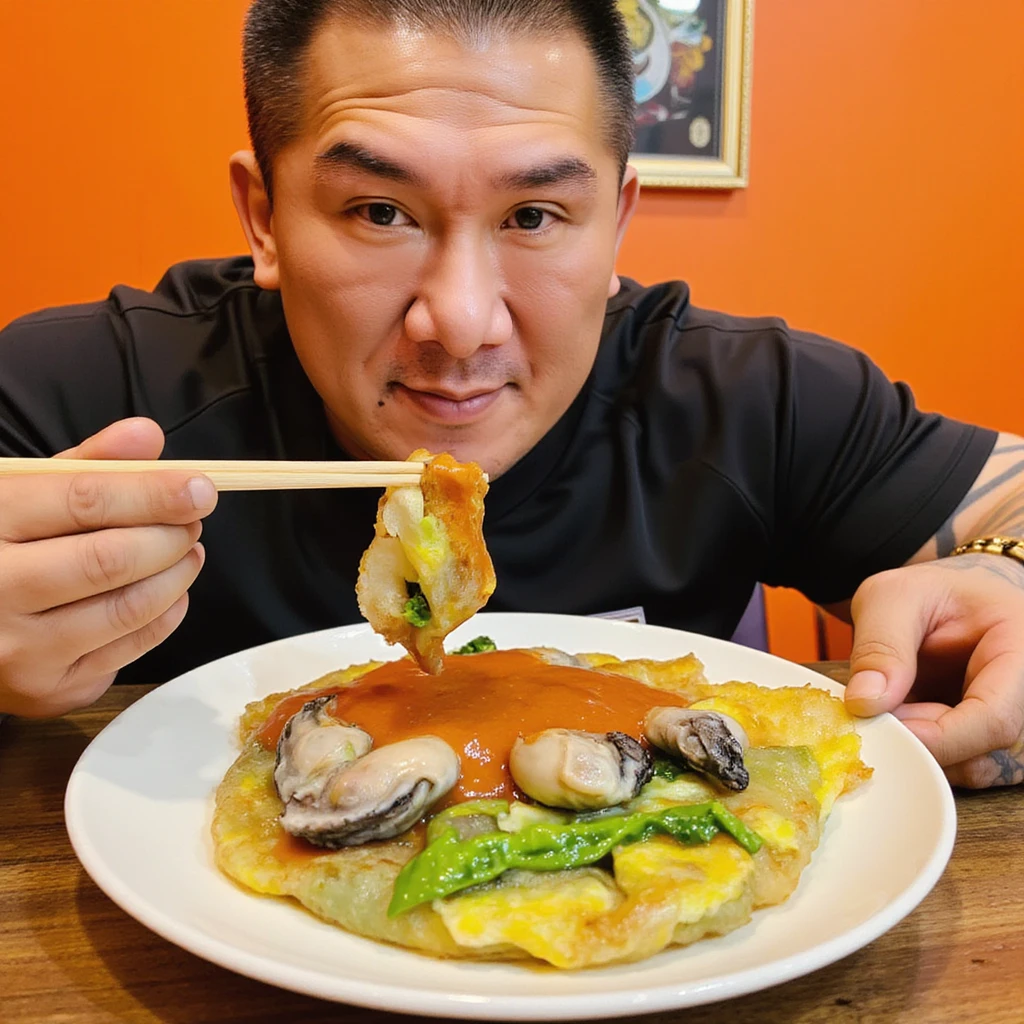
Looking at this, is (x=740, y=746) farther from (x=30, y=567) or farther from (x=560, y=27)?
(x=560, y=27)

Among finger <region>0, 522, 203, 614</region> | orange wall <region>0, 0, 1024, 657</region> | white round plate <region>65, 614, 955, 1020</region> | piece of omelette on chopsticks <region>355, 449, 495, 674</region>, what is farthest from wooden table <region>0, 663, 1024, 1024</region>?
orange wall <region>0, 0, 1024, 657</region>

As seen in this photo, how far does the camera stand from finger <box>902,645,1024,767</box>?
1.74 m

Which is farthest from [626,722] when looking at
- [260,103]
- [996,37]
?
[996,37]

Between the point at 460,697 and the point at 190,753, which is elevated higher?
the point at 460,697

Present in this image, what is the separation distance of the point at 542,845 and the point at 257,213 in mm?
1978

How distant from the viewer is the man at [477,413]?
5.61 ft

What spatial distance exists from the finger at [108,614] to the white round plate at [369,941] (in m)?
0.20

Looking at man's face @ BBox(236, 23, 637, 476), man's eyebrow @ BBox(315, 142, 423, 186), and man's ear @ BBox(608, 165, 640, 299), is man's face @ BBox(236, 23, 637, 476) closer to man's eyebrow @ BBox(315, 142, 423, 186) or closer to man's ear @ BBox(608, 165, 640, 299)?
man's eyebrow @ BBox(315, 142, 423, 186)

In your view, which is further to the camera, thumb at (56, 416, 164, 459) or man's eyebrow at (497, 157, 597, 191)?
man's eyebrow at (497, 157, 597, 191)

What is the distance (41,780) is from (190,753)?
0.31 m

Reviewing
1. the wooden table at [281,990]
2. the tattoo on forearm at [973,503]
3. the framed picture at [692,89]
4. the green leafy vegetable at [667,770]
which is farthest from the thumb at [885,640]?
the framed picture at [692,89]

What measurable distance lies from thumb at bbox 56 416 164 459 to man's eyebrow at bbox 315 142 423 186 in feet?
2.62

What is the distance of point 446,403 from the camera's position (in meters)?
2.25

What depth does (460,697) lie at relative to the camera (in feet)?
5.46
